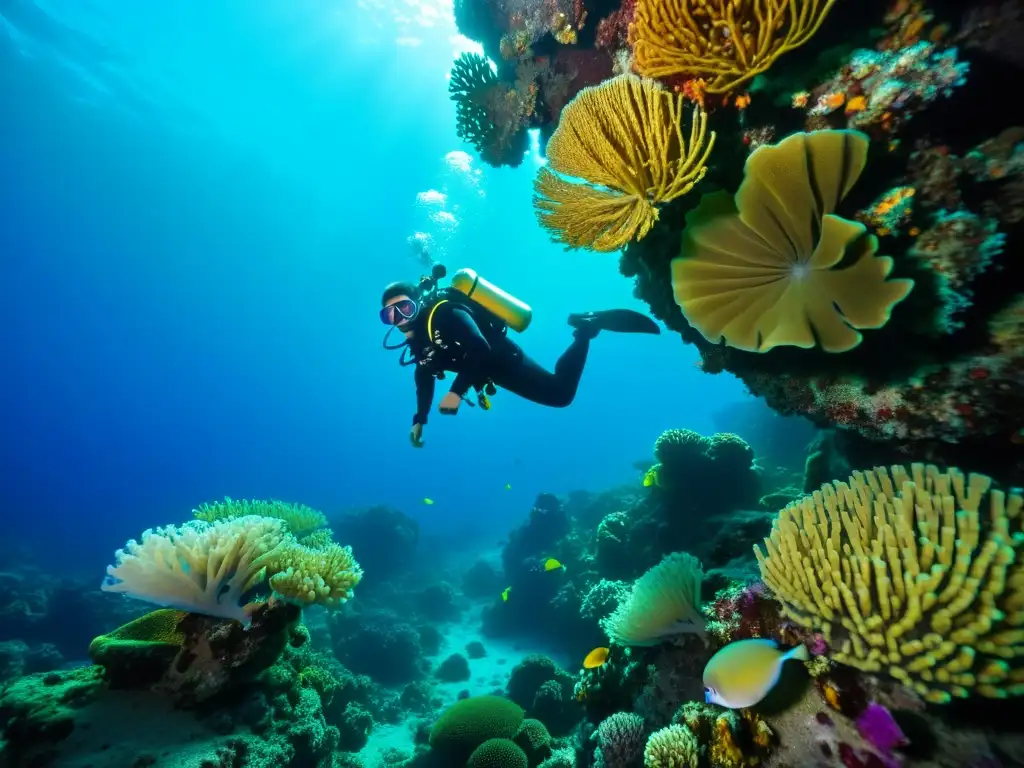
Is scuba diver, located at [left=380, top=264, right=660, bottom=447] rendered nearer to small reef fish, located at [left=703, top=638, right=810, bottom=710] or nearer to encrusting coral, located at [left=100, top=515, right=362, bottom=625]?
encrusting coral, located at [left=100, top=515, right=362, bottom=625]

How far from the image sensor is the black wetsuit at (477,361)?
5.77 metres

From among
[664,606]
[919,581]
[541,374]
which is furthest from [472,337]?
[919,581]

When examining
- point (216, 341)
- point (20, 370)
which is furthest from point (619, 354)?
point (20, 370)

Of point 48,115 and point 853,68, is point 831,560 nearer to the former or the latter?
point 853,68

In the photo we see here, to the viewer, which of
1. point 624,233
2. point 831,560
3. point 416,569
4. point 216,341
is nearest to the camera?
point 831,560

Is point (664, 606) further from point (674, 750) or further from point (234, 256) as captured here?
point (234, 256)

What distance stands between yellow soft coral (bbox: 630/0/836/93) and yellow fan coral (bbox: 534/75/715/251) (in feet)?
0.69

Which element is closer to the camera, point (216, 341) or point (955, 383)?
point (955, 383)

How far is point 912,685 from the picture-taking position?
1.92 m

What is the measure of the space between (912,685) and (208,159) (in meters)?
55.5

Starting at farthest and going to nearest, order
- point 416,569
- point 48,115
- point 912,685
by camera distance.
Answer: point 48,115, point 416,569, point 912,685

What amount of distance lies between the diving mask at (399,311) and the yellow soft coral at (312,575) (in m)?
3.23

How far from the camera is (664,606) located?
341 centimetres

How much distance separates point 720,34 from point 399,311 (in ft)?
15.3
